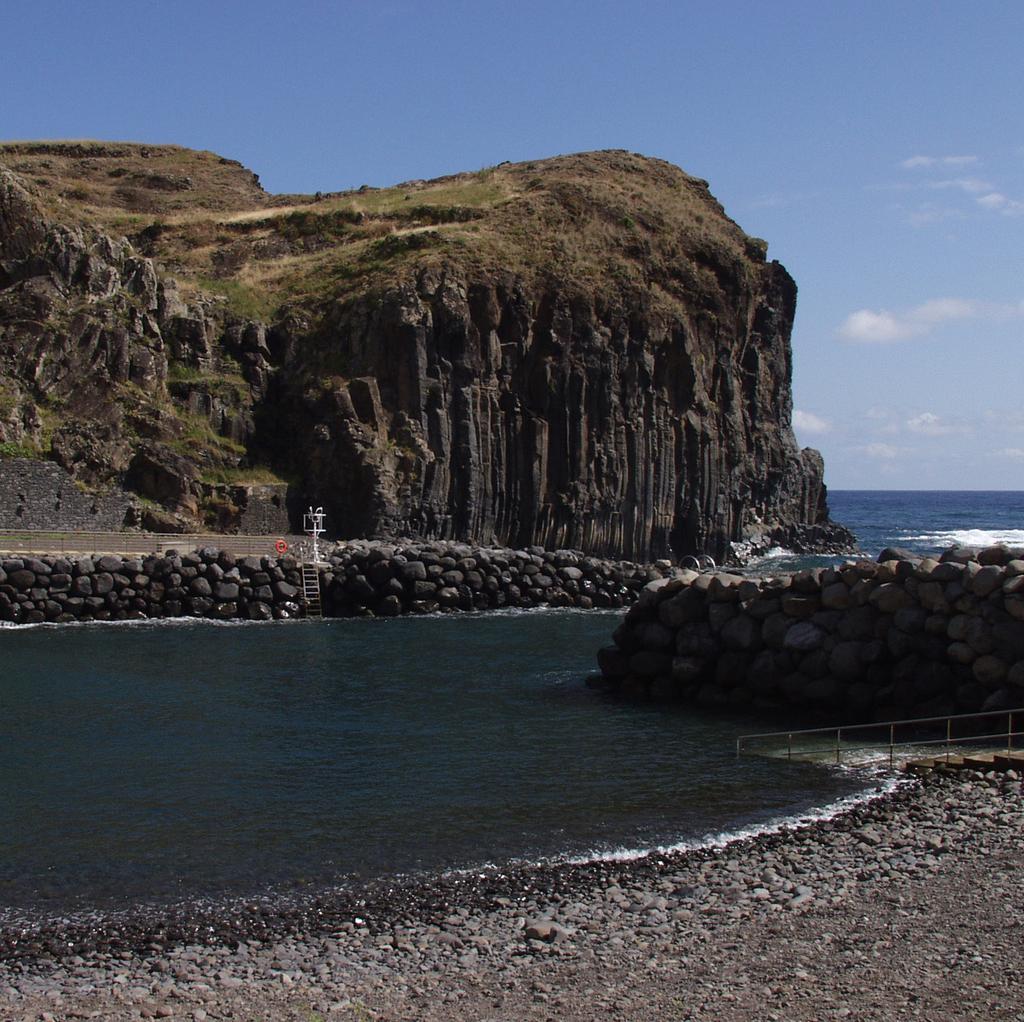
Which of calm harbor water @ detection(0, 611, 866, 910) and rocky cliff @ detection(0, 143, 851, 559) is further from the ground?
rocky cliff @ detection(0, 143, 851, 559)

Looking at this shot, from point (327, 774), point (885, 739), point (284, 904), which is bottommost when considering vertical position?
point (284, 904)

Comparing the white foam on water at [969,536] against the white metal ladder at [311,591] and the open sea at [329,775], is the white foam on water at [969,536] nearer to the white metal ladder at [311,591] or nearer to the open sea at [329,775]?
the white metal ladder at [311,591]

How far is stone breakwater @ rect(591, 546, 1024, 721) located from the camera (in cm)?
2384

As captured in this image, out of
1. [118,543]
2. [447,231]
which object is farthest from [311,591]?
[447,231]

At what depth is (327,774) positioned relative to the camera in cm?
2030

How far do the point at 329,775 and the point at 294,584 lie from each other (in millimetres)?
27990

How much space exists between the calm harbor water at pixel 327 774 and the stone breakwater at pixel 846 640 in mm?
1787

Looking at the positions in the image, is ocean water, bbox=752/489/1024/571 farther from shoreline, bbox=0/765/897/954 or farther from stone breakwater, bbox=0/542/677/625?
shoreline, bbox=0/765/897/954

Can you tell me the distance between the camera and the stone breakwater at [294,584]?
4306cm

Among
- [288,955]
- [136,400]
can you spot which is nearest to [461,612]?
[136,400]

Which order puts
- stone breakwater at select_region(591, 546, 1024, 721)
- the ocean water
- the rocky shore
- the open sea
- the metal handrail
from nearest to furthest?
the rocky shore < the open sea < stone breakwater at select_region(591, 546, 1024, 721) < the metal handrail < the ocean water

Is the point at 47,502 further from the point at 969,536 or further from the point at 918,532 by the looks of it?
the point at 918,532

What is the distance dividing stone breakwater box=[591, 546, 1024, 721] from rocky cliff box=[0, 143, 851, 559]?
111 ft

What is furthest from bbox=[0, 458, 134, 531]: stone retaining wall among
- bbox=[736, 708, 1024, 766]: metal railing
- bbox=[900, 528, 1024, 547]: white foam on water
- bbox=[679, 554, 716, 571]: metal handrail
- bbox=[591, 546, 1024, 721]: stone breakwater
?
bbox=[900, 528, 1024, 547]: white foam on water
